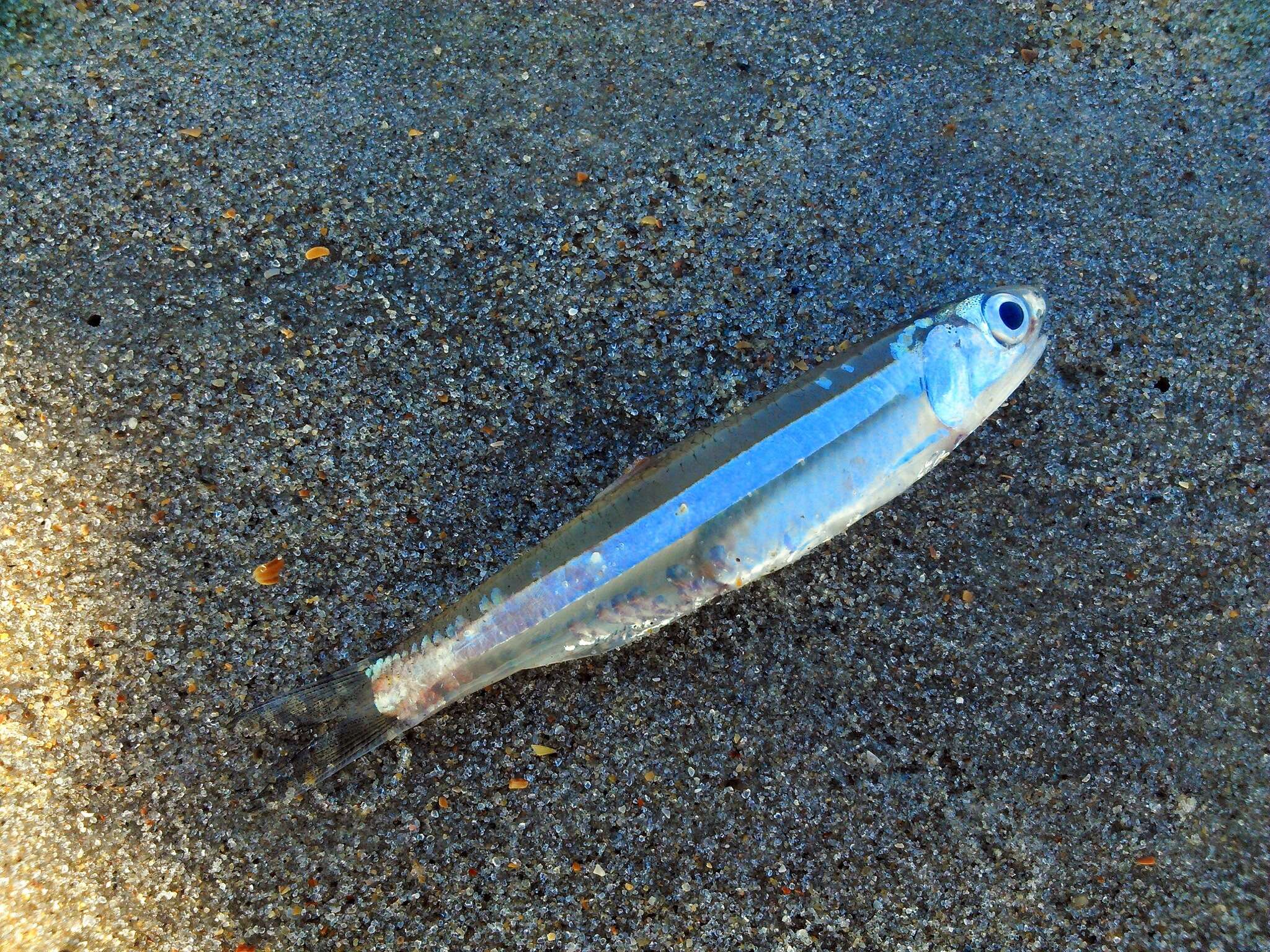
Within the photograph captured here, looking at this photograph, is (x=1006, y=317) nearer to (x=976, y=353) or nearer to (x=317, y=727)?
(x=976, y=353)

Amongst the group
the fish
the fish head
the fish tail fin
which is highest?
the fish head

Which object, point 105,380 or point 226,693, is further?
point 105,380

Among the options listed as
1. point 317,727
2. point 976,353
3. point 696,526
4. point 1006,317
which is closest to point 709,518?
point 696,526

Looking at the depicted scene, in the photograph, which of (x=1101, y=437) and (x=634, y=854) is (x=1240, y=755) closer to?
(x=1101, y=437)

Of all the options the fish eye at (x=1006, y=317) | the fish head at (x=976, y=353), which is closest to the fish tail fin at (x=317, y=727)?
the fish head at (x=976, y=353)

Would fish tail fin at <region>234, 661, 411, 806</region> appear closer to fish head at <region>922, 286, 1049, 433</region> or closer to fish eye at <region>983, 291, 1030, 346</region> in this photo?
fish head at <region>922, 286, 1049, 433</region>

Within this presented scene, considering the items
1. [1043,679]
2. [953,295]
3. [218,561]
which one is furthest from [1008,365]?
[218,561]

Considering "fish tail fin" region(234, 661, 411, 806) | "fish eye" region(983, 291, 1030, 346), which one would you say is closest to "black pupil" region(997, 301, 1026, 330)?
"fish eye" region(983, 291, 1030, 346)
